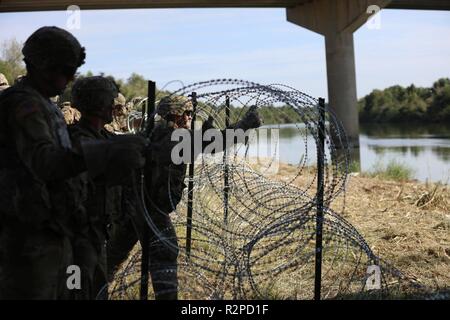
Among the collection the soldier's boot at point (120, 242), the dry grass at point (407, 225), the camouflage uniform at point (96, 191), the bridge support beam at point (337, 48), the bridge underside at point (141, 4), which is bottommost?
the dry grass at point (407, 225)

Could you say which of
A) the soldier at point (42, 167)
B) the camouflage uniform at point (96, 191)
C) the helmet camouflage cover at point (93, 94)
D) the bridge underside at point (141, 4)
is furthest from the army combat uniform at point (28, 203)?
the bridge underside at point (141, 4)

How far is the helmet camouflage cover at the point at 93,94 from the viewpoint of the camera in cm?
350

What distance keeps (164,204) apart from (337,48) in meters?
18.2

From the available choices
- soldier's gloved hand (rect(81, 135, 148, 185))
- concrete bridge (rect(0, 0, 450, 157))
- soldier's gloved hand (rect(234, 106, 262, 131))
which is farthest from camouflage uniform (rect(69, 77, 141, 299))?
concrete bridge (rect(0, 0, 450, 157))

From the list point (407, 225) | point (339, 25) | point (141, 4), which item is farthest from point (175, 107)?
point (339, 25)

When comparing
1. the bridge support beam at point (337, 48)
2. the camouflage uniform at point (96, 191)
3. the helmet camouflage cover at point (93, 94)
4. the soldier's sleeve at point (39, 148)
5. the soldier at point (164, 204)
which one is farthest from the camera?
the bridge support beam at point (337, 48)

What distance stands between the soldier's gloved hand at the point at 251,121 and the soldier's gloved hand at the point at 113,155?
153 centimetres

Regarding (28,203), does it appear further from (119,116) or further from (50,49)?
(119,116)

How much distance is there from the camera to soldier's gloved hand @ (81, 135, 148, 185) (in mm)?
2484

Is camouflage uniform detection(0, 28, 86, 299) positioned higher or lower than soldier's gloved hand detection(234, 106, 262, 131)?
lower

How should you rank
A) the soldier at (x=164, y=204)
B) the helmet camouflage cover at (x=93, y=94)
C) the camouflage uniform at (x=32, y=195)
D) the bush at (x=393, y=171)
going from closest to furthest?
the camouflage uniform at (x=32, y=195) < the helmet camouflage cover at (x=93, y=94) < the soldier at (x=164, y=204) < the bush at (x=393, y=171)

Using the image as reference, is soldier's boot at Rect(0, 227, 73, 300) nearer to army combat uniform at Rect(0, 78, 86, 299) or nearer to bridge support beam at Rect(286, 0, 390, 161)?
army combat uniform at Rect(0, 78, 86, 299)

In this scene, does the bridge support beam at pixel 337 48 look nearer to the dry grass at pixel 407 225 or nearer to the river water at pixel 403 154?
the river water at pixel 403 154

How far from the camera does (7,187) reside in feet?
8.61
